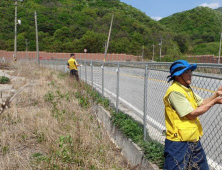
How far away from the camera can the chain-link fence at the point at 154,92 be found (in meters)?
3.18

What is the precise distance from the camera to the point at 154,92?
457 centimetres

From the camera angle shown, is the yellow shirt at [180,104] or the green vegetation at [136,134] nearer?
the yellow shirt at [180,104]

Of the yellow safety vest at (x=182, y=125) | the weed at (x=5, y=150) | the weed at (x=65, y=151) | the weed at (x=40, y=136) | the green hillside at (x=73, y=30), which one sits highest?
the green hillside at (x=73, y=30)

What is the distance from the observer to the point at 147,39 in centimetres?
Answer: 8600

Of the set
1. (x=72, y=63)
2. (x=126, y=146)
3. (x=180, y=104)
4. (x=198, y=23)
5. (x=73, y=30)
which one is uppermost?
(x=198, y=23)

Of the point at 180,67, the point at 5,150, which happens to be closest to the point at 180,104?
the point at 180,67

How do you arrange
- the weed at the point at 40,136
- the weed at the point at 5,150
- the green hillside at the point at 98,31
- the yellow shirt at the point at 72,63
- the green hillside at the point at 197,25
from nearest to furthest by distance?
1. the weed at the point at 5,150
2. the weed at the point at 40,136
3. the yellow shirt at the point at 72,63
4. the green hillside at the point at 98,31
5. the green hillside at the point at 197,25

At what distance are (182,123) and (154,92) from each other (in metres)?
1.89

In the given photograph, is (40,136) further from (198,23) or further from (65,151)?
(198,23)

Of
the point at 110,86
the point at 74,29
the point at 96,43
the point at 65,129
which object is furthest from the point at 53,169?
the point at 74,29

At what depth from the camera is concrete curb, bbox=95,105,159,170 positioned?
12.4 feet

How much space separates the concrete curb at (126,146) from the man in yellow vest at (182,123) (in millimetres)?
691

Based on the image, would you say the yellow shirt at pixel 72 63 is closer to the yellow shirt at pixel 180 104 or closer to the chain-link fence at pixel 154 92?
the chain-link fence at pixel 154 92

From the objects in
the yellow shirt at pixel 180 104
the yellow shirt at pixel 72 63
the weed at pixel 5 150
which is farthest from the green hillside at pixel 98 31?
the yellow shirt at pixel 180 104
